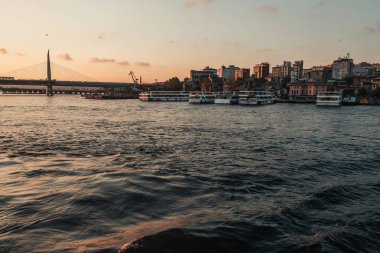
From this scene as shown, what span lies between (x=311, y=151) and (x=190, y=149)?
6.83 meters

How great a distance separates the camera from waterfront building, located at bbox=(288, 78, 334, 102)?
112m

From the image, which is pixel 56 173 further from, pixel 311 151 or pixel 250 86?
pixel 250 86

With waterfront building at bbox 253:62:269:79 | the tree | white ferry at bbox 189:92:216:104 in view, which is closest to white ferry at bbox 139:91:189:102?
white ferry at bbox 189:92:216:104

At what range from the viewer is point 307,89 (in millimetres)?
118250

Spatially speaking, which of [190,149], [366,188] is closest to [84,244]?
[366,188]

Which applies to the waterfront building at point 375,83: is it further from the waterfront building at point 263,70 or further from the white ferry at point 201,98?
the waterfront building at point 263,70

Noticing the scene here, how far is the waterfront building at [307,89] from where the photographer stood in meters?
112

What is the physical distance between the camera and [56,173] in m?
12.0

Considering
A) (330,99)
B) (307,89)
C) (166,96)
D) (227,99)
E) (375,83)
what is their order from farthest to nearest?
(166,96)
(307,89)
(375,83)
(227,99)
(330,99)

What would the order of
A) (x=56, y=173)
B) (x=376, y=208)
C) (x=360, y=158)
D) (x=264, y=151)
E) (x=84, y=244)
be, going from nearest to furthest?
(x=84, y=244) → (x=376, y=208) → (x=56, y=173) → (x=360, y=158) → (x=264, y=151)

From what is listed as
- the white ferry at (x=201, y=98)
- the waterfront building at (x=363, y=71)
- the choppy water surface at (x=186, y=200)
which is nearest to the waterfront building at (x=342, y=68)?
the waterfront building at (x=363, y=71)

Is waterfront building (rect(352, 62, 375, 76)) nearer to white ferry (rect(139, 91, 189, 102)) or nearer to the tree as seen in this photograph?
the tree

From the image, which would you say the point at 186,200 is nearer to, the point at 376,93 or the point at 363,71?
the point at 376,93

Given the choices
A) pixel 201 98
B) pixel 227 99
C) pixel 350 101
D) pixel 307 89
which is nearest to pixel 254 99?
pixel 227 99
